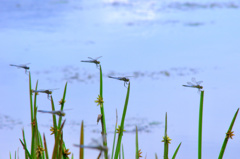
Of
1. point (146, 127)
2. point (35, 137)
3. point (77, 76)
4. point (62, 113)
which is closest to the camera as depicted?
point (62, 113)

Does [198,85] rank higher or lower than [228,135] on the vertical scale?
higher

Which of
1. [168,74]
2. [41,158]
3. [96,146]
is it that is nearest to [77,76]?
[168,74]

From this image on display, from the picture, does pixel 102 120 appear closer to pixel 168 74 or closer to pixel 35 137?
pixel 35 137

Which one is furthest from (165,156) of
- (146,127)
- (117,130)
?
(146,127)

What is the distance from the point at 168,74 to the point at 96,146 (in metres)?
5.79

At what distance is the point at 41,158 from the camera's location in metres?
1.06

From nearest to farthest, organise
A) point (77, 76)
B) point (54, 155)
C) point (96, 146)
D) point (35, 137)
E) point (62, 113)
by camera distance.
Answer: point (96, 146)
point (62, 113)
point (54, 155)
point (35, 137)
point (77, 76)

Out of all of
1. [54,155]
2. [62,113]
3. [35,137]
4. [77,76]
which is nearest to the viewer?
[62,113]

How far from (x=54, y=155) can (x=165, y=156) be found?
0.31m

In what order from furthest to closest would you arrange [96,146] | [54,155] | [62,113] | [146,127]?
[146,127] → [54,155] → [62,113] → [96,146]

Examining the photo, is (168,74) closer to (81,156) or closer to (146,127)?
(146,127)

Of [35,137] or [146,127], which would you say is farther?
[146,127]

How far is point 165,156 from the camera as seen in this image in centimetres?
104

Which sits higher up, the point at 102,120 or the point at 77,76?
the point at 77,76
